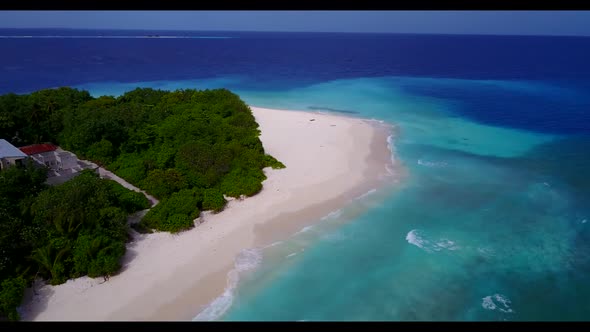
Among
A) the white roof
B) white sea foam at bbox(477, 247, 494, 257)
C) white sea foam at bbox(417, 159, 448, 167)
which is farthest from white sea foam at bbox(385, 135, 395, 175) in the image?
the white roof

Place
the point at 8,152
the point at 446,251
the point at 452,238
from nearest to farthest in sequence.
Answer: the point at 446,251 → the point at 452,238 → the point at 8,152

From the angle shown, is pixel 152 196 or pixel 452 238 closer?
pixel 452 238

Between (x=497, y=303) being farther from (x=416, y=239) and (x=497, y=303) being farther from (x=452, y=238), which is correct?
(x=416, y=239)

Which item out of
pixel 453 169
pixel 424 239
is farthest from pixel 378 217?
pixel 453 169

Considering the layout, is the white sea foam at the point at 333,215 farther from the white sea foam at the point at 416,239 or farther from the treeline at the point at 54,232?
the treeline at the point at 54,232

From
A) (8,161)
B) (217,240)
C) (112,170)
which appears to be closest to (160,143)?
(112,170)

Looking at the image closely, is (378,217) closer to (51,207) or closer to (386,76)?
(51,207)

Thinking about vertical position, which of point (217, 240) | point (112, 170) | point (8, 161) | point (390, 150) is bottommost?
point (390, 150)
